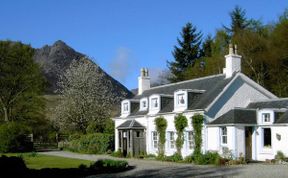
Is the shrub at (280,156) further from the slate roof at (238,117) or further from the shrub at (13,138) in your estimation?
the shrub at (13,138)

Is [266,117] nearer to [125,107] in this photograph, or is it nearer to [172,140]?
[172,140]

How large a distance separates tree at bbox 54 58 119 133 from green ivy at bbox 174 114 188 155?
66.2ft

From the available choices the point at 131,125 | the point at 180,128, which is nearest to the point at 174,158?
the point at 180,128

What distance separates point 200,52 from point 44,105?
24721 millimetres

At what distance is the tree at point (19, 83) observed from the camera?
59.5 meters

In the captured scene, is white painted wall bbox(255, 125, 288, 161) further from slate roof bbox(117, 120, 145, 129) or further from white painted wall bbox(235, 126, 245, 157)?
slate roof bbox(117, 120, 145, 129)

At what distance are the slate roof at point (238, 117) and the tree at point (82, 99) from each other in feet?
78.9

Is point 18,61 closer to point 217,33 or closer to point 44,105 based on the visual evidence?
point 44,105

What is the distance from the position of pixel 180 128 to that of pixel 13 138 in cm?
2184

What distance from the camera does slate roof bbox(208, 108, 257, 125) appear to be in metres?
29.5

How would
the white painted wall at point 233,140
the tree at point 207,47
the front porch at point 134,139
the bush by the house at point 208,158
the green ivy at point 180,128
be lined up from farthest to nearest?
the tree at point 207,47, the front porch at point 134,139, the green ivy at point 180,128, the white painted wall at point 233,140, the bush by the house at point 208,158

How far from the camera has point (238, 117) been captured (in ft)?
97.5

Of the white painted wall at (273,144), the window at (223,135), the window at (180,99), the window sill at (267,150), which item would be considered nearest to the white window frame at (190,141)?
the window at (180,99)

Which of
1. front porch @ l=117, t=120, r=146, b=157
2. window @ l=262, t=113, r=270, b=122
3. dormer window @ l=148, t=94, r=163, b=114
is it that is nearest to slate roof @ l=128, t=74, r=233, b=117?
dormer window @ l=148, t=94, r=163, b=114
